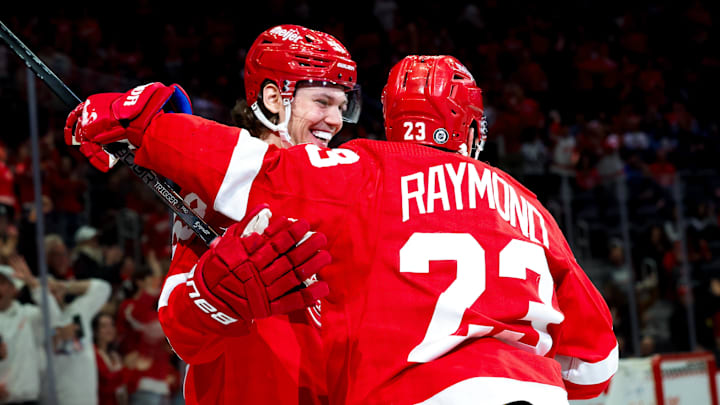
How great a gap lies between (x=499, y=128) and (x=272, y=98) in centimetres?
723

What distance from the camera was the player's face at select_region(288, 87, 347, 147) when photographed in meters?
2.26

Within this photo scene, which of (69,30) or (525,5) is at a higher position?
(525,5)

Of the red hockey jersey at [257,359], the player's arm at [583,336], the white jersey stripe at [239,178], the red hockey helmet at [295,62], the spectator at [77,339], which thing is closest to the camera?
the white jersey stripe at [239,178]

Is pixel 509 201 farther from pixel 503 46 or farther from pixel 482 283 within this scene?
pixel 503 46

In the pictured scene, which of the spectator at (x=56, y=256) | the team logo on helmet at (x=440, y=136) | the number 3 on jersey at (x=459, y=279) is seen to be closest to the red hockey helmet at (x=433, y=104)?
the team logo on helmet at (x=440, y=136)

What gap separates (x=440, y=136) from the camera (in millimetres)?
1865

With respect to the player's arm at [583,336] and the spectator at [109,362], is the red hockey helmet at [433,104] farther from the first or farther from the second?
the spectator at [109,362]

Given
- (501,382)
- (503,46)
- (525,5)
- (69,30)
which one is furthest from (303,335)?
(525,5)

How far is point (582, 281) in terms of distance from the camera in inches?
72.9

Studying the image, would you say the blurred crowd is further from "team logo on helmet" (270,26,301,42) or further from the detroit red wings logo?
the detroit red wings logo

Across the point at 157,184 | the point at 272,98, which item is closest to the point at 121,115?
the point at 157,184

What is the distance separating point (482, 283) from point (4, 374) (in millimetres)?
3572

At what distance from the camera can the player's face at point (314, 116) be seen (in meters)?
2.26

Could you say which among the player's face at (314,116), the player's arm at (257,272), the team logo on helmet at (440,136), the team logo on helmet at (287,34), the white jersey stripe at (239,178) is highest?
the team logo on helmet at (287,34)
